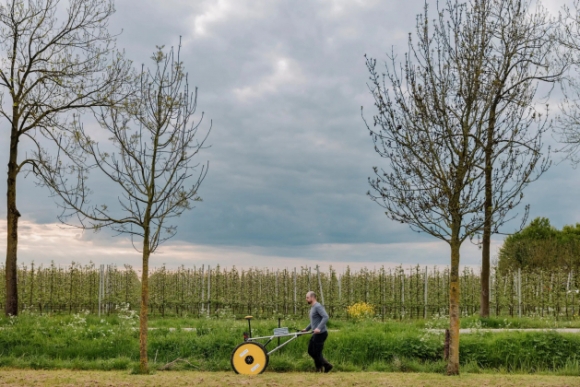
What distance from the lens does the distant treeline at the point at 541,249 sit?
4328 cm

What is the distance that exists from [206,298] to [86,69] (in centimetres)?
1346

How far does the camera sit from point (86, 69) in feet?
73.4

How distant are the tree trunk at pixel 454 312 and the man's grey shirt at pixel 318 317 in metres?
2.47

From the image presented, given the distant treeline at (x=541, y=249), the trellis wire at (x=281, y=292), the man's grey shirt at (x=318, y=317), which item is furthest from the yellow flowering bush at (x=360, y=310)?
the distant treeline at (x=541, y=249)

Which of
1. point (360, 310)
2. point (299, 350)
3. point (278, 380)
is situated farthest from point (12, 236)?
point (360, 310)

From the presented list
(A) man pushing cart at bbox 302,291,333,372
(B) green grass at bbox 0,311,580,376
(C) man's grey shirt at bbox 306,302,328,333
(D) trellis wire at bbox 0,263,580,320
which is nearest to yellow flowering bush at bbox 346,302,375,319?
(D) trellis wire at bbox 0,263,580,320

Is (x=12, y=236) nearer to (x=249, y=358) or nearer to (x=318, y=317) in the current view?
(x=249, y=358)

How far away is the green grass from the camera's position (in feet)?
47.5

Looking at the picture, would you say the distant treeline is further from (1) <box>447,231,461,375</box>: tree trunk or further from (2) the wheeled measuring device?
(2) the wheeled measuring device

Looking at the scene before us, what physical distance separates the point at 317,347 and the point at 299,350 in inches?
83.3

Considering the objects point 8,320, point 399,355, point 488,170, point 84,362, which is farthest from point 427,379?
point 8,320

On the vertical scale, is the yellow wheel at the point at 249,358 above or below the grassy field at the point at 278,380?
above

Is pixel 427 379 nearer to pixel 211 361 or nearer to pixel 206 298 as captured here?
pixel 211 361

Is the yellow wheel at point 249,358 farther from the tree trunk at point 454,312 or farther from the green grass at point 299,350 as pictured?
the tree trunk at point 454,312
